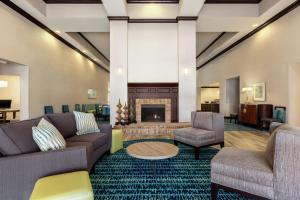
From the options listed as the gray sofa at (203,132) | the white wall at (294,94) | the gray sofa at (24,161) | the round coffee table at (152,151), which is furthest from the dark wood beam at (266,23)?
the gray sofa at (24,161)

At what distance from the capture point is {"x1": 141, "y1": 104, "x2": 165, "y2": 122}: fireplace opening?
6.25 metres

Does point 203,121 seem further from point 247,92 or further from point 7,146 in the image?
point 247,92

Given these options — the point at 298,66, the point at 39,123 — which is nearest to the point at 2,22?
the point at 39,123

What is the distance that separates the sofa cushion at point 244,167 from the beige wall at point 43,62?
5523 millimetres

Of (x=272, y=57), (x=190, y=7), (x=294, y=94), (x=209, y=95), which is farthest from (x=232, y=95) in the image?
(x=190, y=7)

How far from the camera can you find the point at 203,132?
348 centimetres

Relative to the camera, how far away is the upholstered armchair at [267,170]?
4.81 ft

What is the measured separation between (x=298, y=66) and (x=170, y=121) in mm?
4296

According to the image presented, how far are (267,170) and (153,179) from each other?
1.44 meters

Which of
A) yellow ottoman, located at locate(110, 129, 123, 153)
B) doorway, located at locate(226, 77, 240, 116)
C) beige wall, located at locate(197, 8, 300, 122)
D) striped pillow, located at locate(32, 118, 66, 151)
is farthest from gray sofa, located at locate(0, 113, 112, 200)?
doorway, located at locate(226, 77, 240, 116)

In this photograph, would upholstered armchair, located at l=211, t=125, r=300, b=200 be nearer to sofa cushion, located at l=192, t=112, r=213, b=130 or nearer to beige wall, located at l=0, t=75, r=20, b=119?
sofa cushion, located at l=192, t=112, r=213, b=130

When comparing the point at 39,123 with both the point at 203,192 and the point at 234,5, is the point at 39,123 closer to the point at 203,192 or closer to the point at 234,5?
the point at 203,192

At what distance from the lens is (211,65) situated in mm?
11289

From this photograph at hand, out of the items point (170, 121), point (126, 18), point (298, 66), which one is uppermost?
point (126, 18)
